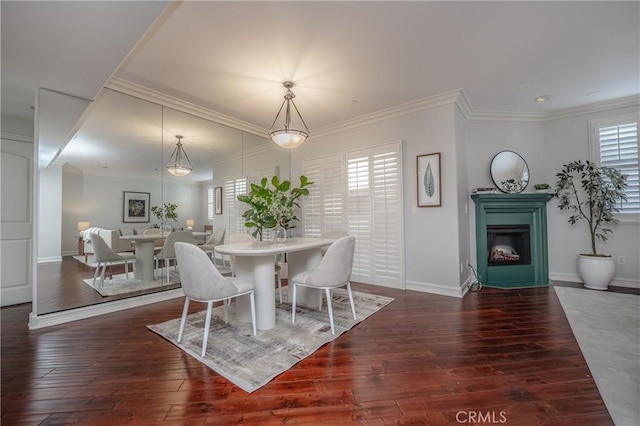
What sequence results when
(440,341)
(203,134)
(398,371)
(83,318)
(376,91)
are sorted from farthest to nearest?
(203,134) → (376,91) → (83,318) → (440,341) → (398,371)

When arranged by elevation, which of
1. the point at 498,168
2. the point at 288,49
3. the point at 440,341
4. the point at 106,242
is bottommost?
the point at 440,341

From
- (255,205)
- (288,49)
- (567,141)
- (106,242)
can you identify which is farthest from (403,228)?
(106,242)

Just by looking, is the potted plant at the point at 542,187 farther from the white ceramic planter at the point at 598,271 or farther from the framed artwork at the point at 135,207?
the framed artwork at the point at 135,207

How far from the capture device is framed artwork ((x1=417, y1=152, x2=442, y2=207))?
3.73m

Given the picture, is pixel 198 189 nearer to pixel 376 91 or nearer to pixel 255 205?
pixel 255 205

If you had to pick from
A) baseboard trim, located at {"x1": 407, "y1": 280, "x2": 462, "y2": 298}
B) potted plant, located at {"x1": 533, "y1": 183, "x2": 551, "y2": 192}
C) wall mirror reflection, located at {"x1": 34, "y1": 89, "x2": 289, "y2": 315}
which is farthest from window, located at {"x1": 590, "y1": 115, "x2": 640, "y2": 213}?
wall mirror reflection, located at {"x1": 34, "y1": 89, "x2": 289, "y2": 315}

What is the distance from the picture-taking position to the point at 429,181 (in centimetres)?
380

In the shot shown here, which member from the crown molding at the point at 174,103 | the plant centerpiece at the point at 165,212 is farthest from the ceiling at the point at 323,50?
the plant centerpiece at the point at 165,212

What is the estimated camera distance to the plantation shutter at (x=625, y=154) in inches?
149

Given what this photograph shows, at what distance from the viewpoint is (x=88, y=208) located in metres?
3.19

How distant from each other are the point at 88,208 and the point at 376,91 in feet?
12.7

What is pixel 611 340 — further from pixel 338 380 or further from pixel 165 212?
pixel 165 212

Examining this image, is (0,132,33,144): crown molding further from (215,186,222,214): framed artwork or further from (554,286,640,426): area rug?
(554,286,640,426): area rug

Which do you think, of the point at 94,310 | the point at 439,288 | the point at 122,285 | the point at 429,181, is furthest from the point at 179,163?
the point at 439,288
